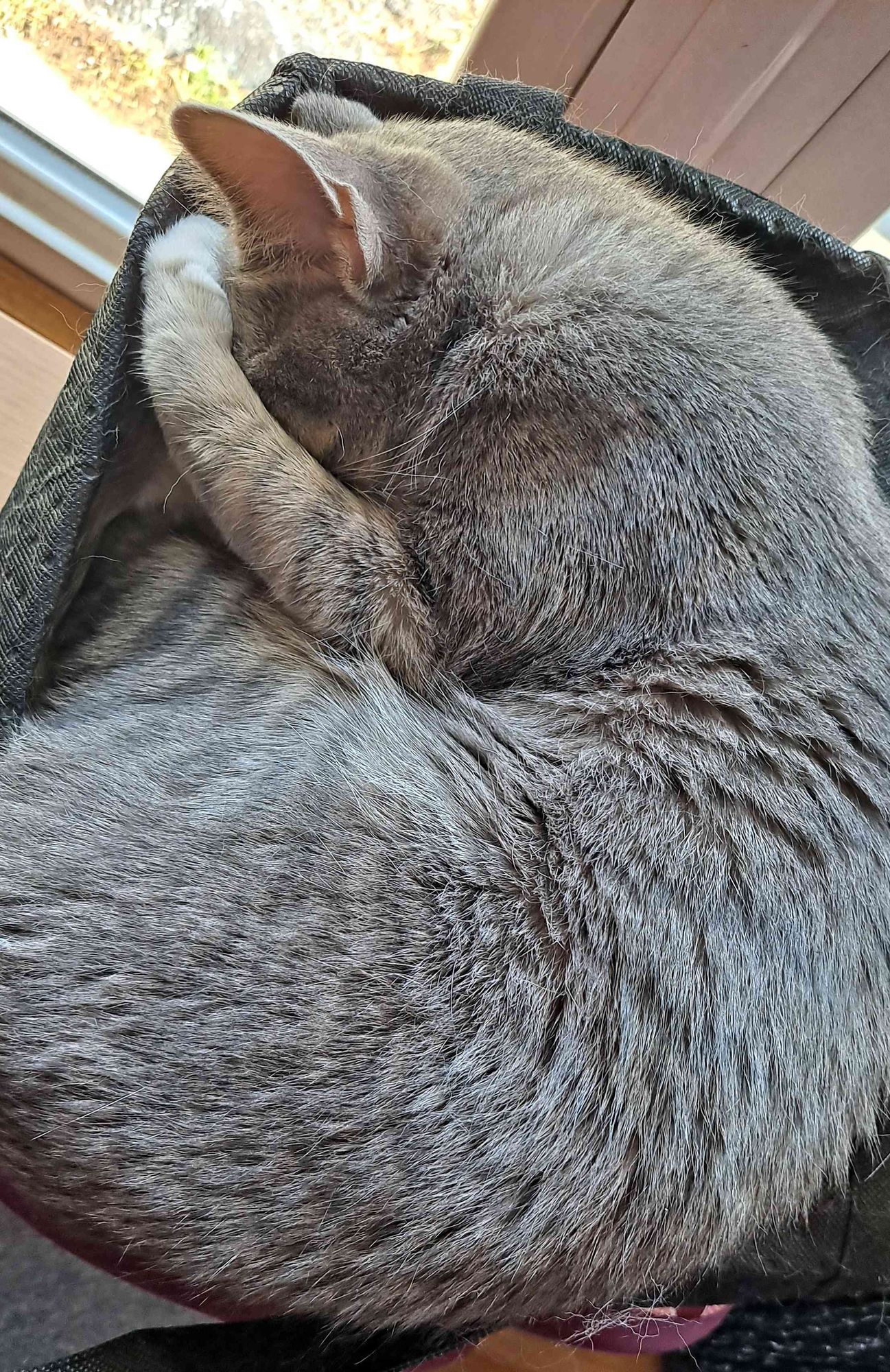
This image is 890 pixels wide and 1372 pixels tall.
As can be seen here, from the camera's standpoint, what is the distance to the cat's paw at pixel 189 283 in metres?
0.79

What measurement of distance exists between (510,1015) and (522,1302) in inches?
7.4

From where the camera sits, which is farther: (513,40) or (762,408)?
(513,40)

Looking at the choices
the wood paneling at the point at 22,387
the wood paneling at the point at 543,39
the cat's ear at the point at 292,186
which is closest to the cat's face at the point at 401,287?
the cat's ear at the point at 292,186

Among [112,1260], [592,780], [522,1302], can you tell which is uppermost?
[592,780]

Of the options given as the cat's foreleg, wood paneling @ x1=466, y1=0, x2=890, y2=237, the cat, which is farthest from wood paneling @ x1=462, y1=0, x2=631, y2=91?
the cat's foreleg

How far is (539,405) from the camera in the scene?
0.75 m

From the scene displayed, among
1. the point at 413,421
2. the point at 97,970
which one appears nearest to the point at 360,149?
the point at 413,421

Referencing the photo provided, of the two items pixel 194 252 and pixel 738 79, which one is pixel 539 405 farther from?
pixel 738 79

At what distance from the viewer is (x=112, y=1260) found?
583 mm

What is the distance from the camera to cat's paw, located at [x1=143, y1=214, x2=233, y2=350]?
79cm

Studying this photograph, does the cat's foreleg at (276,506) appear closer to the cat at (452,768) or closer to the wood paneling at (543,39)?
the cat at (452,768)

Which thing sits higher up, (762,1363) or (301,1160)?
(301,1160)

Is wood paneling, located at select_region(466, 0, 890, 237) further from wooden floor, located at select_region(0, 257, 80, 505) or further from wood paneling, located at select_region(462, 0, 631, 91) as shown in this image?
wooden floor, located at select_region(0, 257, 80, 505)

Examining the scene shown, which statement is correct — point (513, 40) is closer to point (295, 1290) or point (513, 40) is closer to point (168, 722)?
point (168, 722)
